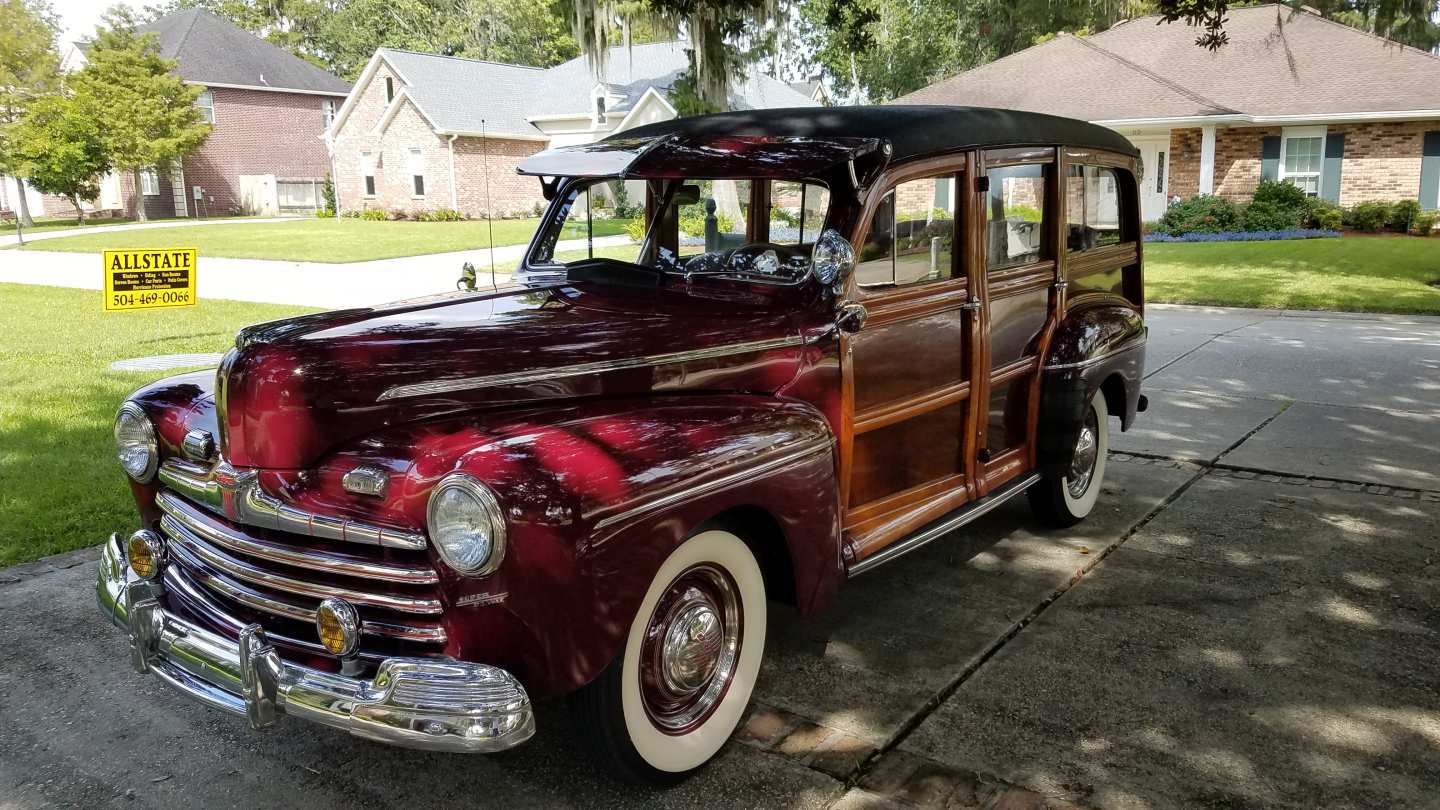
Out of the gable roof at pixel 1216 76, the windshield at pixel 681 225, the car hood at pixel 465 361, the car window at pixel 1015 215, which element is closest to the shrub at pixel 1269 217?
the gable roof at pixel 1216 76

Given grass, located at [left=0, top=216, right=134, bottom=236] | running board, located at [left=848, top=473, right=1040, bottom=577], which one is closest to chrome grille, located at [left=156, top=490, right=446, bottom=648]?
running board, located at [left=848, top=473, right=1040, bottom=577]

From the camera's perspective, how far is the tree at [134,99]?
35562 mm

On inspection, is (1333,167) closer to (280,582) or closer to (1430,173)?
(1430,173)

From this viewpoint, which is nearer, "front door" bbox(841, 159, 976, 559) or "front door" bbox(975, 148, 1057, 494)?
"front door" bbox(841, 159, 976, 559)

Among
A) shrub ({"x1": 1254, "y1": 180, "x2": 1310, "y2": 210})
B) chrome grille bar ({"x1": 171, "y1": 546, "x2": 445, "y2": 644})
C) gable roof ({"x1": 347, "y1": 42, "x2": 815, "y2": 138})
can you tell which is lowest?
chrome grille bar ({"x1": 171, "y1": 546, "x2": 445, "y2": 644})

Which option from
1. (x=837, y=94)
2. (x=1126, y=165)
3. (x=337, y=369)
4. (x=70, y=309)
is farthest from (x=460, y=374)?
(x=837, y=94)

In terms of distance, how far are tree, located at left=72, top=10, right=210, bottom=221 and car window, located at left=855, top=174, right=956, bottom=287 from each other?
38595 mm

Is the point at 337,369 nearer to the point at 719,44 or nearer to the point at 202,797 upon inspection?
the point at 202,797

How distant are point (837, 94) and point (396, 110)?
23832 millimetres

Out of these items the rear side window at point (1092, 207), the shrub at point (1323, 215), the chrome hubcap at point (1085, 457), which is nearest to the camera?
the rear side window at point (1092, 207)

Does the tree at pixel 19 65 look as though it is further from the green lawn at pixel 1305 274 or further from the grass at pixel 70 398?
the green lawn at pixel 1305 274

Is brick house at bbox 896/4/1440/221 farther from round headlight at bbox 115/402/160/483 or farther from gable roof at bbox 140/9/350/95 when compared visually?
gable roof at bbox 140/9/350/95

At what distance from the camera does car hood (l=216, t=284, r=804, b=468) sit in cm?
286

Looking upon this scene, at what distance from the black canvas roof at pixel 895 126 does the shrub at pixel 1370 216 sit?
20.2m
